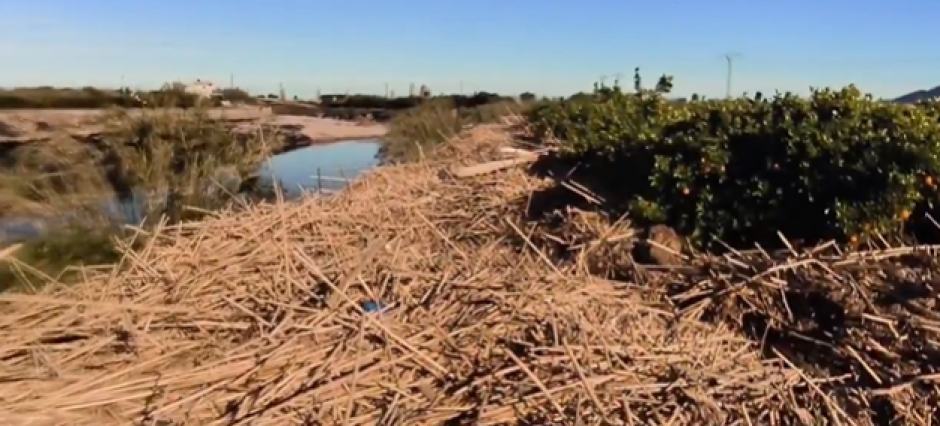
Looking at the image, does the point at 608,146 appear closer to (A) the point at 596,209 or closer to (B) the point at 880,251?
(A) the point at 596,209

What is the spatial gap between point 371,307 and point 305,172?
594 inches

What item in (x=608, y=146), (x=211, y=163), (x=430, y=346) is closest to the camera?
(x=430, y=346)

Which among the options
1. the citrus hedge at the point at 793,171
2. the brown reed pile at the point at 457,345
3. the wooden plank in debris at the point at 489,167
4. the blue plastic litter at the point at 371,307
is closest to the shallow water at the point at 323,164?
the wooden plank in debris at the point at 489,167

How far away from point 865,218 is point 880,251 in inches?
26.7

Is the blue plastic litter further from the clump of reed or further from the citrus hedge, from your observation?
the clump of reed

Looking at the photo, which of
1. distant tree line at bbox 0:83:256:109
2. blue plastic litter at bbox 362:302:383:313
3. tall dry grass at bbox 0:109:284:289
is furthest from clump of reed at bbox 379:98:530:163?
blue plastic litter at bbox 362:302:383:313

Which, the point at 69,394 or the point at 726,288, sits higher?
the point at 726,288

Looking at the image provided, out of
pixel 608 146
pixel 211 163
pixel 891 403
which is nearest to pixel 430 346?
pixel 891 403

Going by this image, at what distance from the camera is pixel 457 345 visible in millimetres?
4184

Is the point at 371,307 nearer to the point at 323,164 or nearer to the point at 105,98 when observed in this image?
the point at 105,98

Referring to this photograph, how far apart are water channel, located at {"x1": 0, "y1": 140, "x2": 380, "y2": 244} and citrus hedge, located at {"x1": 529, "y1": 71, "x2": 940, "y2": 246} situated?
430cm

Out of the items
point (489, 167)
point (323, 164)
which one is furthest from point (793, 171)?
point (323, 164)

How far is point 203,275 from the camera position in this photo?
5355 mm

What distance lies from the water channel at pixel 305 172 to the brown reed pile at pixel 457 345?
3831 millimetres
